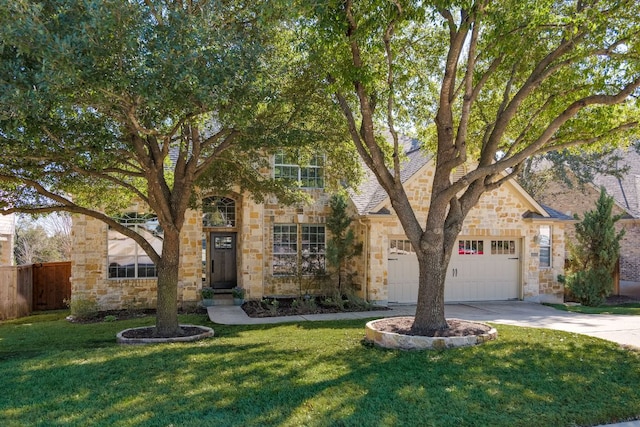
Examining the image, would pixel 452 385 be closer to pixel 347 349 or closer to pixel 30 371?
pixel 347 349

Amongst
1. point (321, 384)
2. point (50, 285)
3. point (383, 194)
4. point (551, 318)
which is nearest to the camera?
point (321, 384)

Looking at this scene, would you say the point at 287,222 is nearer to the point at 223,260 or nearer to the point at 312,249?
the point at 312,249

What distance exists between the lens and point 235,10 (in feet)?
33.3

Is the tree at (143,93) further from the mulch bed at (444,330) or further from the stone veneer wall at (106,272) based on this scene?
the mulch bed at (444,330)

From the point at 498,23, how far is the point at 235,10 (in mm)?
4893

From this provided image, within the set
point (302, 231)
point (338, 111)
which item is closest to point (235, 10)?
point (338, 111)

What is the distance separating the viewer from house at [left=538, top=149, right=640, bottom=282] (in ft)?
73.9

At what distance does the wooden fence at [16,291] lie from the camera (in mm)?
16359

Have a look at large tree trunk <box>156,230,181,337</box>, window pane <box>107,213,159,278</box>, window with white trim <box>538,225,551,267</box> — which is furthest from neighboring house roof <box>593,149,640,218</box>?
large tree trunk <box>156,230,181,337</box>

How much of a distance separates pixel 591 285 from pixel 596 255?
48.2 inches

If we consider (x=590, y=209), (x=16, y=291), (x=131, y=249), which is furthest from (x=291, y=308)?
(x=590, y=209)

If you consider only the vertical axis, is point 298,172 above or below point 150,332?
above

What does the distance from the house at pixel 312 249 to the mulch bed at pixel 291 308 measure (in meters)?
0.78

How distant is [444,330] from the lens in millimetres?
9641
